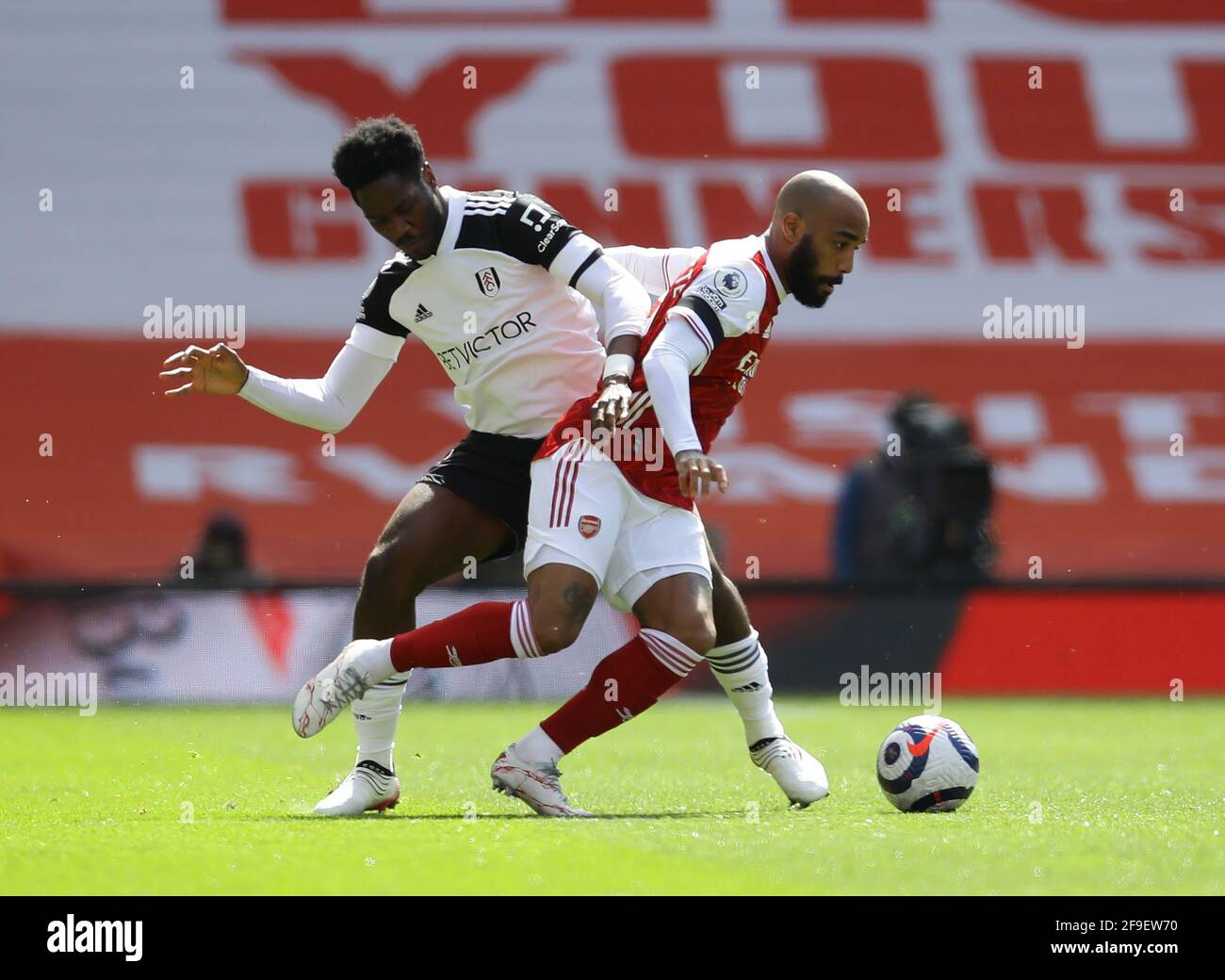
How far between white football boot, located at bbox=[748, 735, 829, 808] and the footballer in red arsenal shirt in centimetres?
52

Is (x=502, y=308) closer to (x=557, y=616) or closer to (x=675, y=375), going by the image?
(x=675, y=375)

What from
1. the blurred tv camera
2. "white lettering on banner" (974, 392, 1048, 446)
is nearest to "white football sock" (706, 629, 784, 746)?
the blurred tv camera

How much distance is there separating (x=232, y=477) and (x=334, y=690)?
10.9m

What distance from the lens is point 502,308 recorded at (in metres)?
5.62

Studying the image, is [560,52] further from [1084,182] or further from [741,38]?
[1084,182]

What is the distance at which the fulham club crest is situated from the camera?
5.57 m

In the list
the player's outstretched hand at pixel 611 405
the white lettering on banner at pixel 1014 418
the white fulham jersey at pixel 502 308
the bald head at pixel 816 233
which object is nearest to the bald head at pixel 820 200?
the bald head at pixel 816 233

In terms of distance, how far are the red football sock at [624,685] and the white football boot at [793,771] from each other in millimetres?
531

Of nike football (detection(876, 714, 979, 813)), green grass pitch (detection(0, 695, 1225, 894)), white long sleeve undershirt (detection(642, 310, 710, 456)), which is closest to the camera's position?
green grass pitch (detection(0, 695, 1225, 894))

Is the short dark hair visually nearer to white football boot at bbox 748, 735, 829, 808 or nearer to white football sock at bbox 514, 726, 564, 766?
white football sock at bbox 514, 726, 564, 766

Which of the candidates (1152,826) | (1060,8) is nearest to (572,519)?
(1152,826)

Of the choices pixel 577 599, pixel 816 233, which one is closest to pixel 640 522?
pixel 577 599

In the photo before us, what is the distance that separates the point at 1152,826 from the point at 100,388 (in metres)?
12.8

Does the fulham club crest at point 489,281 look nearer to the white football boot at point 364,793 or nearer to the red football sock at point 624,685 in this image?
the red football sock at point 624,685
